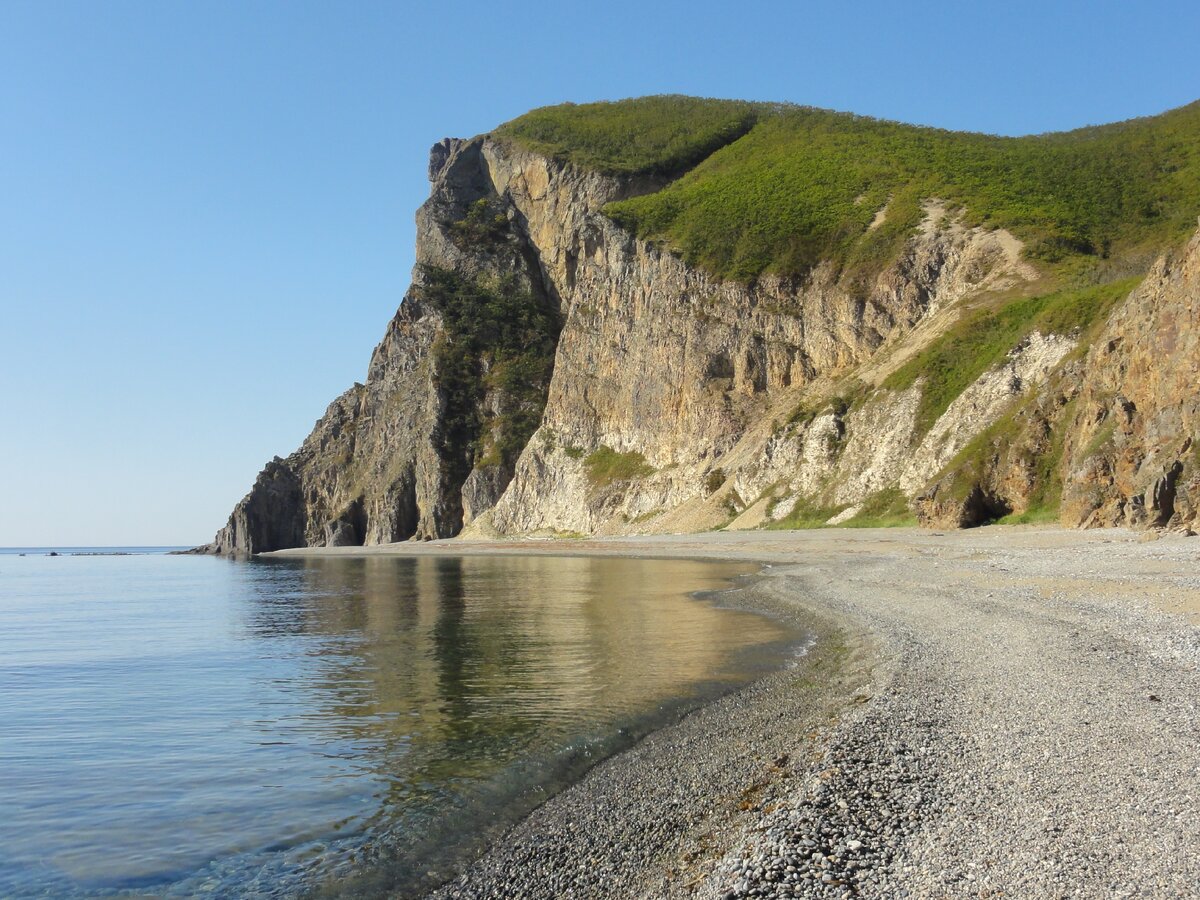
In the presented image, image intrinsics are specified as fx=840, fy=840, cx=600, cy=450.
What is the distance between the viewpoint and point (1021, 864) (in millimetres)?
6113

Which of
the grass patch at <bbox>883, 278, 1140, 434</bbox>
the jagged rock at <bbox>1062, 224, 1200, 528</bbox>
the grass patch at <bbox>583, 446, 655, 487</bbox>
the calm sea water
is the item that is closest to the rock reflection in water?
the calm sea water

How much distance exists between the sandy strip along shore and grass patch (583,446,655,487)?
64.0 metres

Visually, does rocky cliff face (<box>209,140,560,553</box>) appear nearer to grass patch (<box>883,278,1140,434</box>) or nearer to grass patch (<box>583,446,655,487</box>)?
grass patch (<box>583,446,655,487</box>)

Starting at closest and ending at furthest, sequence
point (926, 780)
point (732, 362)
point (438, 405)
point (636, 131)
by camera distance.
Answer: point (926, 780) < point (732, 362) < point (438, 405) < point (636, 131)

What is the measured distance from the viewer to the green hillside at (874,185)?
66875 mm

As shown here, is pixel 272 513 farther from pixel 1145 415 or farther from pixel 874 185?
pixel 1145 415

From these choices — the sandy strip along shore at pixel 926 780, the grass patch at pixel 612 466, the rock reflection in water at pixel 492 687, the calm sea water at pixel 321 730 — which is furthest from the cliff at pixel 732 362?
the calm sea water at pixel 321 730

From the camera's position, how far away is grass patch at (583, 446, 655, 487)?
81938mm

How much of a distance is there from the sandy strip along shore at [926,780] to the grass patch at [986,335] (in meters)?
32.4

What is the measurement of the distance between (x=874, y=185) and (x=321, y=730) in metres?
79.4

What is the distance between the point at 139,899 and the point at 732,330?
73.8m

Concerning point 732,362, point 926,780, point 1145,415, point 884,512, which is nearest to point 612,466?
point 732,362

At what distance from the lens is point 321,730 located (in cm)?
1377

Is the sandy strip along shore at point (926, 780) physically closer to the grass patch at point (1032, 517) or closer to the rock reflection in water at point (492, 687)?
the rock reflection in water at point (492, 687)
